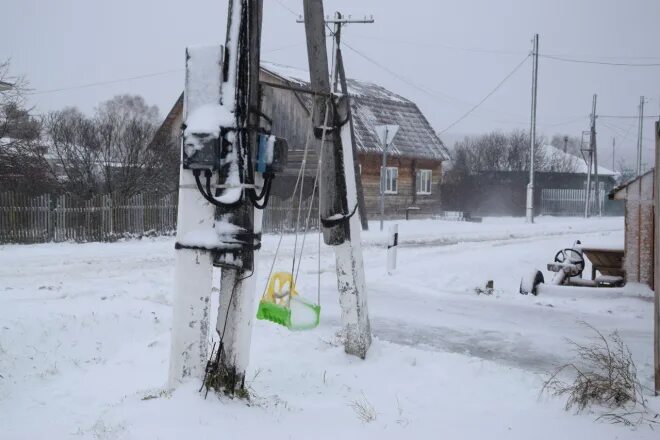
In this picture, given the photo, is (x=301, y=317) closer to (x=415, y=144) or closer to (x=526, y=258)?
(x=526, y=258)

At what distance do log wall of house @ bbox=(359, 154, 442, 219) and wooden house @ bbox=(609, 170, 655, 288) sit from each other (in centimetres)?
2128

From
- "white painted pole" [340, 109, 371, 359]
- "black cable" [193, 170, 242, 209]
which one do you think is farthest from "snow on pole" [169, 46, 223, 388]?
"white painted pole" [340, 109, 371, 359]

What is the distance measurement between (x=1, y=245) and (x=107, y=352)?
11269mm

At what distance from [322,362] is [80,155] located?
53.8ft

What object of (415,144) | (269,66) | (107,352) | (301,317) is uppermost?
(269,66)

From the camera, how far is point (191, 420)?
3777mm

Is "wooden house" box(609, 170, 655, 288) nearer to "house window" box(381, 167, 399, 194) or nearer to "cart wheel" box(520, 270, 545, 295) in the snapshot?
"cart wheel" box(520, 270, 545, 295)

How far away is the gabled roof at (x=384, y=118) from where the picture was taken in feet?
96.6

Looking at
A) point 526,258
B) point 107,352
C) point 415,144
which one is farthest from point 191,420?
point 415,144

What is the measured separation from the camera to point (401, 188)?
110ft

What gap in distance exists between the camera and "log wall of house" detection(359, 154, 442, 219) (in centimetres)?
3120

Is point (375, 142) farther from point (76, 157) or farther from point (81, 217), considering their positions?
point (81, 217)

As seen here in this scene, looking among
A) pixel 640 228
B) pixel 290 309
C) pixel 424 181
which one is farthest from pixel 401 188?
pixel 290 309

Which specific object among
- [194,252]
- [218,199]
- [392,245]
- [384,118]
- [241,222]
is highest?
[384,118]
